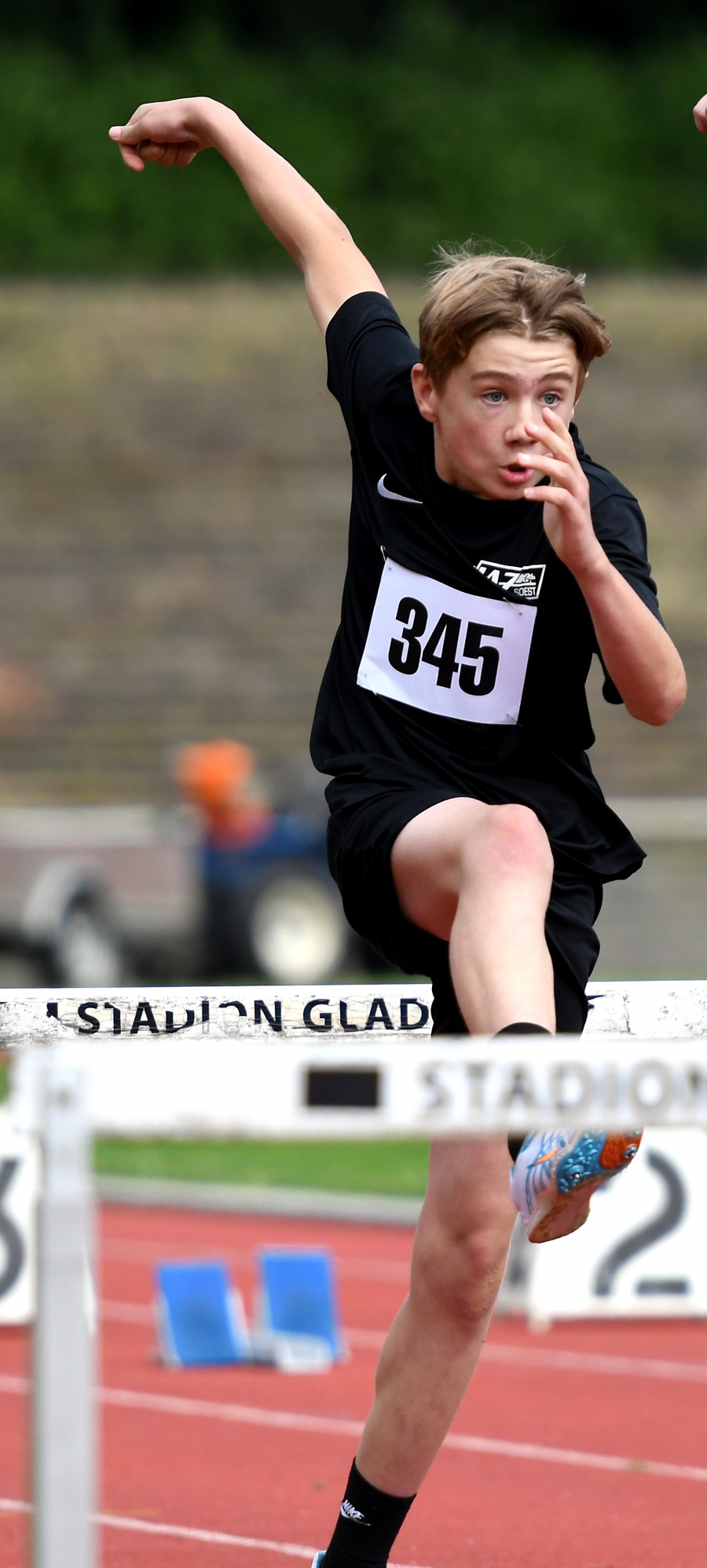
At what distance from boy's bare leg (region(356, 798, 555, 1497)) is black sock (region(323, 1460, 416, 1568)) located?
2 centimetres

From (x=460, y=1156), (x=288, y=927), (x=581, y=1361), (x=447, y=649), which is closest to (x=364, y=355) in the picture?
(x=447, y=649)

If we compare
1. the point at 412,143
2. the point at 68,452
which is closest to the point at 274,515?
the point at 68,452

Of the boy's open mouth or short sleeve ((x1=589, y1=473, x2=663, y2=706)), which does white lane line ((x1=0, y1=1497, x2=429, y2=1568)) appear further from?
the boy's open mouth

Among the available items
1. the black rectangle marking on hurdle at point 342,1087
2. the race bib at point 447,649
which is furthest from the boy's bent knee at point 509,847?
the black rectangle marking on hurdle at point 342,1087

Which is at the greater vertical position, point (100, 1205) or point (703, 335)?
point (703, 335)

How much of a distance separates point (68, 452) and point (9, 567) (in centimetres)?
204

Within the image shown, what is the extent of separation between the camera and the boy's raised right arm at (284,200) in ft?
10.9

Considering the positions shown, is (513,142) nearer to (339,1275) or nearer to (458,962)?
(339,1275)

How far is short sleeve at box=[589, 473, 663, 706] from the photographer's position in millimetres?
2803

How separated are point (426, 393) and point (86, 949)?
45.8 ft

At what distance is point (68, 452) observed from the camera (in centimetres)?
2494

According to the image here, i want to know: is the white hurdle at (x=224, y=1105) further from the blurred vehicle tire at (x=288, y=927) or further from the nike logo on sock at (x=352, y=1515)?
the blurred vehicle tire at (x=288, y=927)

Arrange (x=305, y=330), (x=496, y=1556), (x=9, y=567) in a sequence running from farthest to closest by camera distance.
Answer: (x=305, y=330) → (x=9, y=567) → (x=496, y=1556)

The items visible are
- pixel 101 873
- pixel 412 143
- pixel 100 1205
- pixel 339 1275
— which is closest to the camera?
pixel 339 1275
